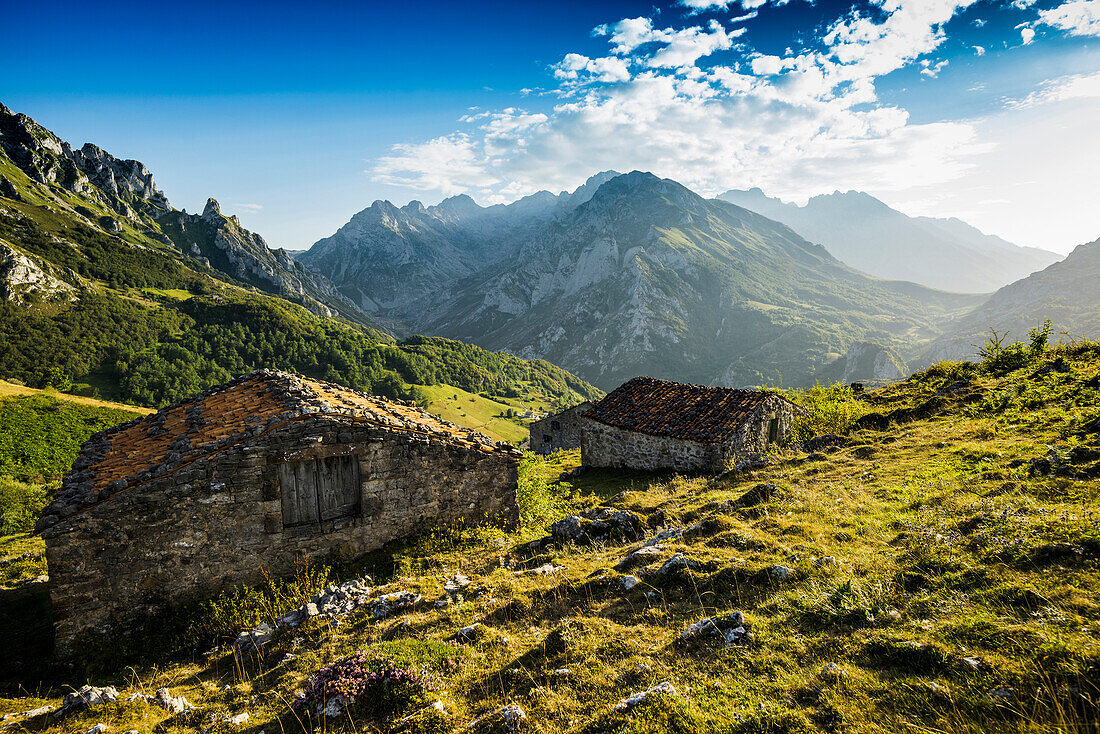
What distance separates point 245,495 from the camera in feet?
34.6

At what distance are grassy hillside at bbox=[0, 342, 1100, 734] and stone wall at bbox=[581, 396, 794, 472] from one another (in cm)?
822

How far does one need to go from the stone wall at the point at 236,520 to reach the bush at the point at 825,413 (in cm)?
1831

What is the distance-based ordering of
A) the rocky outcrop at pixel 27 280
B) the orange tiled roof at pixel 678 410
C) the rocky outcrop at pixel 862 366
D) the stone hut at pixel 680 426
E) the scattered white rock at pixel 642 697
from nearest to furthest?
the scattered white rock at pixel 642 697 < the stone hut at pixel 680 426 < the orange tiled roof at pixel 678 410 < the rocky outcrop at pixel 27 280 < the rocky outcrop at pixel 862 366

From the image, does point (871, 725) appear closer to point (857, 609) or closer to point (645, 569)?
point (857, 609)

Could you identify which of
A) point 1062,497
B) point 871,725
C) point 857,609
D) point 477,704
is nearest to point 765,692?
point 871,725

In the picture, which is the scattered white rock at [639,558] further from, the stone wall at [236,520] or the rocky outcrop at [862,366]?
the rocky outcrop at [862,366]

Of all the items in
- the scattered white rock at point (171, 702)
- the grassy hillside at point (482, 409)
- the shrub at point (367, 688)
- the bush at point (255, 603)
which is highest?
the shrub at point (367, 688)

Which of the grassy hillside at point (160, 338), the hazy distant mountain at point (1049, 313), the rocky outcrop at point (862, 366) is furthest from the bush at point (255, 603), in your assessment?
the hazy distant mountain at point (1049, 313)

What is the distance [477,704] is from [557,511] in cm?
1041

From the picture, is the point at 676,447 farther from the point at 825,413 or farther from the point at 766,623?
the point at 766,623

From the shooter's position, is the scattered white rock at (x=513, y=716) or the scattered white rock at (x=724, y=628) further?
the scattered white rock at (x=724, y=628)

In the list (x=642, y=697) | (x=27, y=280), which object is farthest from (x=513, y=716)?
(x=27, y=280)

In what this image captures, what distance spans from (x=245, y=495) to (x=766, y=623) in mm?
11175

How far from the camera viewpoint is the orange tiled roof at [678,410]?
2209cm
